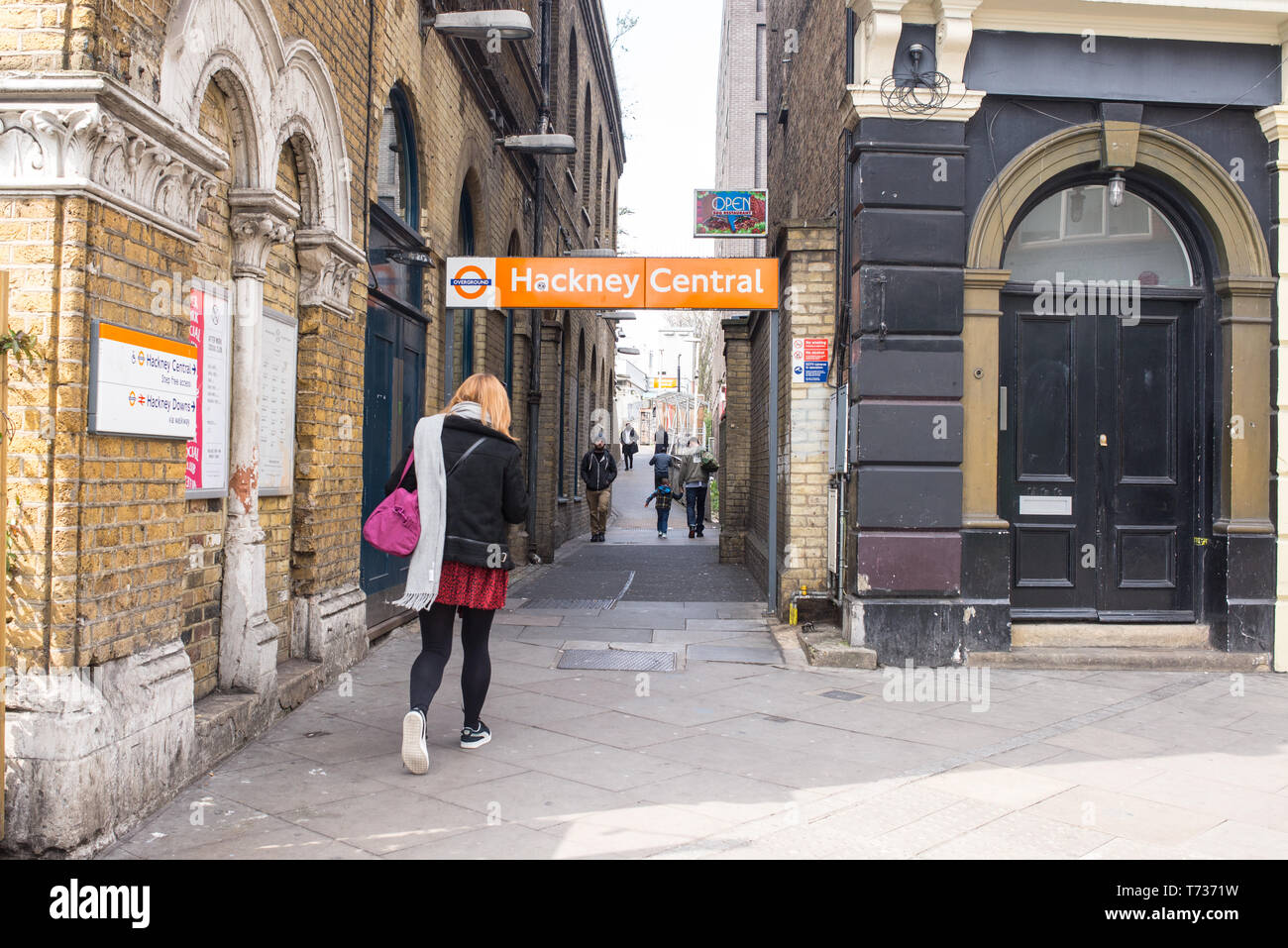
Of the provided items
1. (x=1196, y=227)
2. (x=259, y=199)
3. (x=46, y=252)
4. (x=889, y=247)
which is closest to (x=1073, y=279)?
(x=1196, y=227)

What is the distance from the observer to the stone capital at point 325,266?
655 cm

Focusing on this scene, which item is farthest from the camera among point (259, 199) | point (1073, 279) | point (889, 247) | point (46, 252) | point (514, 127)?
point (514, 127)

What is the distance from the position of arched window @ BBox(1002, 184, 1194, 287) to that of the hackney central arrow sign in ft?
7.05

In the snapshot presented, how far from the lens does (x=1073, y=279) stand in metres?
8.28

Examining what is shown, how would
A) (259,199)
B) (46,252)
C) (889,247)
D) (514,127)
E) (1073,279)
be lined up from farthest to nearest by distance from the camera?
(514,127), (1073,279), (889,247), (259,199), (46,252)

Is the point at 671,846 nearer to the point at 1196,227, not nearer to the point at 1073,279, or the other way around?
the point at 1073,279

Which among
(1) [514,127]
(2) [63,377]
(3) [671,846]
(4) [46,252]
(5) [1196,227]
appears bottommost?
(3) [671,846]

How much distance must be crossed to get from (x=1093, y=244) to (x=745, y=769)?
17.9 feet

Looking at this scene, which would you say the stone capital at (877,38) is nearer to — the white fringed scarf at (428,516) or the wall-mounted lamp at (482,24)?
the wall-mounted lamp at (482,24)

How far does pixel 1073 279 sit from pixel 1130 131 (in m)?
1.14

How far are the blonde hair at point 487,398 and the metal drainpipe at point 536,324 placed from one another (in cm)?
938

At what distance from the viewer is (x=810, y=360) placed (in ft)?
29.8

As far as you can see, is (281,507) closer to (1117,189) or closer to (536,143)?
(1117,189)

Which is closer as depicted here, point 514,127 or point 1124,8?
point 1124,8
